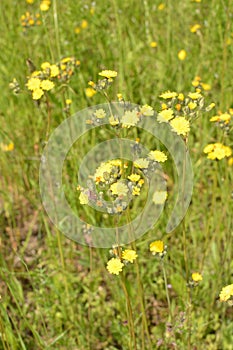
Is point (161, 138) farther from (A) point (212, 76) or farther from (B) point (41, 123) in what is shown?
(B) point (41, 123)

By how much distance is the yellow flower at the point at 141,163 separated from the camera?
4.23 ft

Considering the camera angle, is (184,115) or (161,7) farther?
(161,7)

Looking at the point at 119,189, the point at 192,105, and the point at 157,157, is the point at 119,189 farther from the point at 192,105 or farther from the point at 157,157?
the point at 192,105

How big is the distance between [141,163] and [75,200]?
0.92 m

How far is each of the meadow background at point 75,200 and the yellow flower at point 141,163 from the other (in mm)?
509

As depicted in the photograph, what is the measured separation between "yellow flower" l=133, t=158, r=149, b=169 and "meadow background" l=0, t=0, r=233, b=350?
51cm

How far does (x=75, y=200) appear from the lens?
218 cm

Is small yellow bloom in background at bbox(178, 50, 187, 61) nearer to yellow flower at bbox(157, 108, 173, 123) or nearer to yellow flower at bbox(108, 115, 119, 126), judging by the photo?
yellow flower at bbox(157, 108, 173, 123)

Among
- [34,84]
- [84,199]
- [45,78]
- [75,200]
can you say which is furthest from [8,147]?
[84,199]

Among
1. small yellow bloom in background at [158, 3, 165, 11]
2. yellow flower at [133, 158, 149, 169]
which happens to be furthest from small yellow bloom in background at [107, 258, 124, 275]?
small yellow bloom in background at [158, 3, 165, 11]

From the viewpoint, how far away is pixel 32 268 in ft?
7.68

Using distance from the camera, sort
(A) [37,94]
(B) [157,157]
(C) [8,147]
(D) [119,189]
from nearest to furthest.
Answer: (D) [119,189], (B) [157,157], (A) [37,94], (C) [8,147]

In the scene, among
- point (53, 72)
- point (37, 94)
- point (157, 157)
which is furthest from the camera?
point (53, 72)

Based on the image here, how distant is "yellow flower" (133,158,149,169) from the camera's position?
4.23 ft
